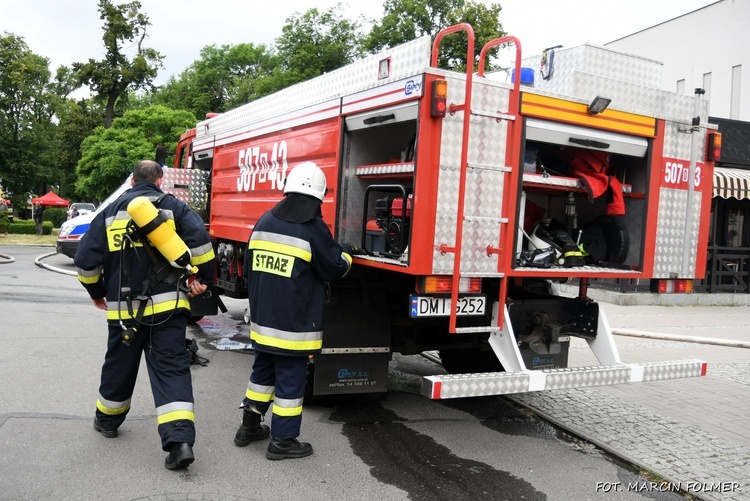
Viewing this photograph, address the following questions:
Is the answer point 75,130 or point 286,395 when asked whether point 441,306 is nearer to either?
point 286,395

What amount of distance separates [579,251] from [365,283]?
67.2 inches

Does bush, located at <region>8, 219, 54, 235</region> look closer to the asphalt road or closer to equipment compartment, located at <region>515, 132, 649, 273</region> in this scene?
the asphalt road

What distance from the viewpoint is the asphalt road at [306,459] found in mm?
3812

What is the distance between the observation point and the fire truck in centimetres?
421

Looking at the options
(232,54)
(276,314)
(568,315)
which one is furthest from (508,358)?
(232,54)

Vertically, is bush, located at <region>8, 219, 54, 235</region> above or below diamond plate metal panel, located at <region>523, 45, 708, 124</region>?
below

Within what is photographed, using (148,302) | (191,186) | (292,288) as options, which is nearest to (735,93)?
(191,186)

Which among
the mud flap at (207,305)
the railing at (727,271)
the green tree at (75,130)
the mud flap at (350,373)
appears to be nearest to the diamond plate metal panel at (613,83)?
the mud flap at (350,373)

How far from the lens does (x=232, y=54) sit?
52.9 meters

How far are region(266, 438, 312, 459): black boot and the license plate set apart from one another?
115 centimetres

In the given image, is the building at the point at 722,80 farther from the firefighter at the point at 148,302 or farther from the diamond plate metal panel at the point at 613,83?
the firefighter at the point at 148,302

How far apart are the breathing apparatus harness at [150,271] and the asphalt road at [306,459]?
84 cm

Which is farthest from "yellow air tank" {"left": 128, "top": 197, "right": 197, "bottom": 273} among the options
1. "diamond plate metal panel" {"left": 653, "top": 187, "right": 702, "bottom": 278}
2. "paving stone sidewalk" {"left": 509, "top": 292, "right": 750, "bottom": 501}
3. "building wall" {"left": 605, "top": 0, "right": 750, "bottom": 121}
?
"building wall" {"left": 605, "top": 0, "right": 750, "bottom": 121}

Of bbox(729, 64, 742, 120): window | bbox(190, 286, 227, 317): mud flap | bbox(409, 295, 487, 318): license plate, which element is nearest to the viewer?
bbox(409, 295, 487, 318): license plate
